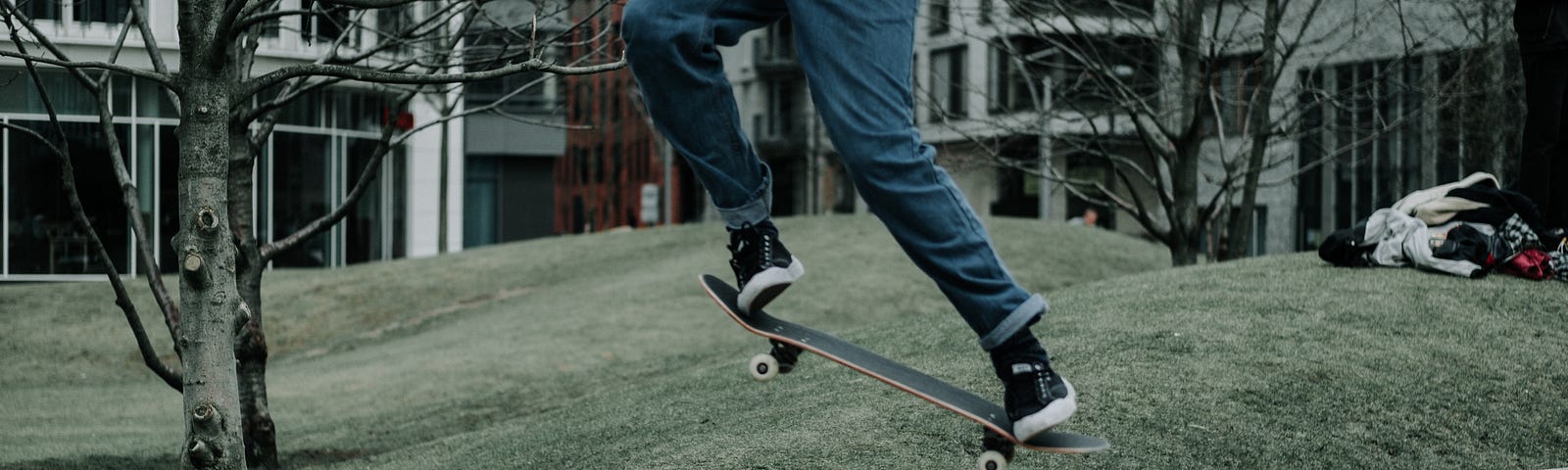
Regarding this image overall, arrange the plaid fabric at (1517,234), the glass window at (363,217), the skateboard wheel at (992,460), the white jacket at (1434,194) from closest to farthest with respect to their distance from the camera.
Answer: the skateboard wheel at (992,460)
the plaid fabric at (1517,234)
the white jacket at (1434,194)
the glass window at (363,217)

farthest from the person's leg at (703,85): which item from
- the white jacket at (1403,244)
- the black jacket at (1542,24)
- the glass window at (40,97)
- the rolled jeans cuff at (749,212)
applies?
the black jacket at (1542,24)

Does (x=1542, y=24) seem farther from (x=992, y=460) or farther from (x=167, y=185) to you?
(x=167, y=185)

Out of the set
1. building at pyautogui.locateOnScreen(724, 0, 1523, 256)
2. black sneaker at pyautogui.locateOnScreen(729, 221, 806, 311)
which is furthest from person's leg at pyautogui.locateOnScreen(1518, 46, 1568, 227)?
black sneaker at pyautogui.locateOnScreen(729, 221, 806, 311)

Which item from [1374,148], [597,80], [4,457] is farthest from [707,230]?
[597,80]

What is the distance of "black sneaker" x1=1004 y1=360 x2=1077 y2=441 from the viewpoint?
11.3 feet

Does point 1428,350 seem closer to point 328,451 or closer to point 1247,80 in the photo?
point 328,451

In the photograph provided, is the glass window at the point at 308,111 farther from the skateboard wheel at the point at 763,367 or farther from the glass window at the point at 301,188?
the skateboard wheel at the point at 763,367

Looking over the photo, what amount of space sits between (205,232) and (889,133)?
9.39 ft

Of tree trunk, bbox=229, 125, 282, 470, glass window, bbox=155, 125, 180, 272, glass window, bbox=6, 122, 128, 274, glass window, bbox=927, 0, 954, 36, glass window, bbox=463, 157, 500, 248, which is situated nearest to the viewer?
tree trunk, bbox=229, 125, 282, 470

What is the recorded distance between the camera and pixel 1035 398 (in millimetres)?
3490

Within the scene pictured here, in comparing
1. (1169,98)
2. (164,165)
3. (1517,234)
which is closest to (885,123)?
(1517,234)

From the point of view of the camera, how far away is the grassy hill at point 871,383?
5633mm

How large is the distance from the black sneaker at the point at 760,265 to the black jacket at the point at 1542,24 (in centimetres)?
690

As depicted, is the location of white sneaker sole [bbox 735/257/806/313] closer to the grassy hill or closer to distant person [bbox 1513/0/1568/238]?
the grassy hill
